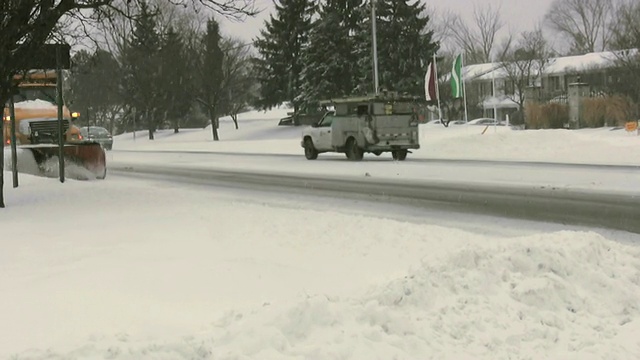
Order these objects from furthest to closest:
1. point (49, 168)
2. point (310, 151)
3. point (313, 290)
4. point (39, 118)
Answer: point (310, 151) < point (39, 118) < point (49, 168) < point (313, 290)

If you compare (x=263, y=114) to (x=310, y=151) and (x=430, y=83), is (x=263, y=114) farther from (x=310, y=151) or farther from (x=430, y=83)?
(x=310, y=151)

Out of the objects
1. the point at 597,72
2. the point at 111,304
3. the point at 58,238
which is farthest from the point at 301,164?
the point at 597,72

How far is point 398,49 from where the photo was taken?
164 ft

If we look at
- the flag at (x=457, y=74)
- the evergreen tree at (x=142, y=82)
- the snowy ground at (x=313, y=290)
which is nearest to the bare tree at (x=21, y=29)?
the snowy ground at (x=313, y=290)

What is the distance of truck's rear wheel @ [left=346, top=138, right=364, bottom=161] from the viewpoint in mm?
23078

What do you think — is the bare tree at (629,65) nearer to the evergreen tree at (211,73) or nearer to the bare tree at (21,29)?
the evergreen tree at (211,73)

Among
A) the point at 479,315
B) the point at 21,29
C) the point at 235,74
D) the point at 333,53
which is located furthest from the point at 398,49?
the point at 479,315

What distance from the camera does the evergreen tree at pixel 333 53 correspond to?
5175 centimetres

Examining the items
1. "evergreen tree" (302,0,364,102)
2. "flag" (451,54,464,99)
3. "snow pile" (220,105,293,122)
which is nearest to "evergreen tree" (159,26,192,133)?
"evergreen tree" (302,0,364,102)

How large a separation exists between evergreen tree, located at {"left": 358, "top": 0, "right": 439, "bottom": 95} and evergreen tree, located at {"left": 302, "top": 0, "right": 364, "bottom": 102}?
5.26ft

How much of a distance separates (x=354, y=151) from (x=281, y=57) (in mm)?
36795

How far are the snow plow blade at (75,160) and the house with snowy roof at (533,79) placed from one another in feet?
186

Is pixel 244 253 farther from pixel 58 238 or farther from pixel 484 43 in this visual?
pixel 484 43

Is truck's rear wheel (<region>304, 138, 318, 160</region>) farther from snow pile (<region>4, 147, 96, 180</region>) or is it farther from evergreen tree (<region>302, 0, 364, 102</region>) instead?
evergreen tree (<region>302, 0, 364, 102</region>)
